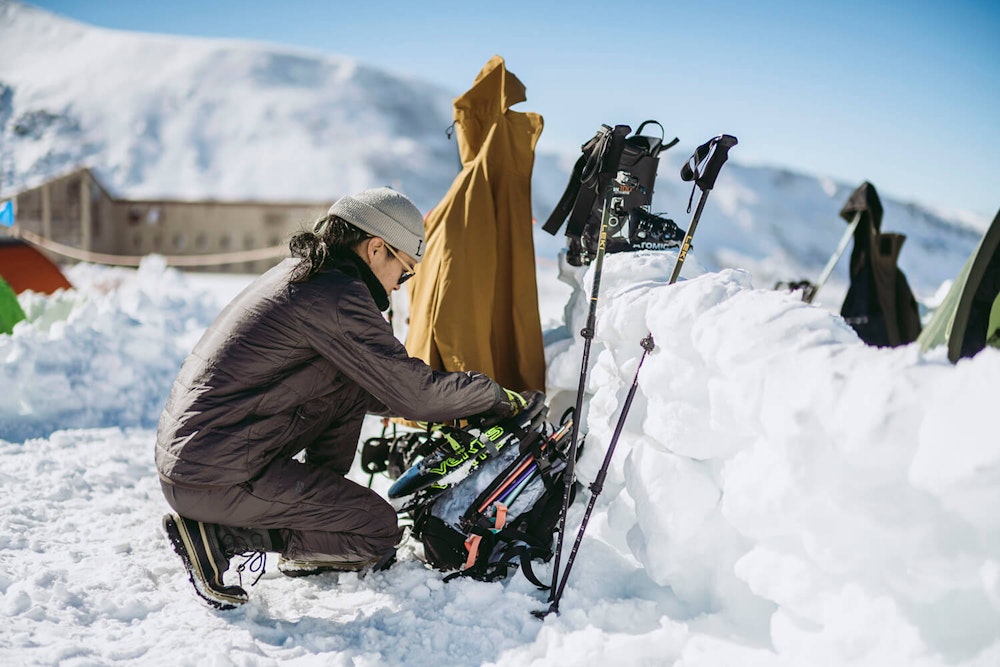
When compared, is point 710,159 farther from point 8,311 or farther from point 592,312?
point 8,311

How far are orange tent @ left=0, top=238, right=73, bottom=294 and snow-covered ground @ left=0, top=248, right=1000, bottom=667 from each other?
487cm

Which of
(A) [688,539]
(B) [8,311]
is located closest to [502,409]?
(A) [688,539]

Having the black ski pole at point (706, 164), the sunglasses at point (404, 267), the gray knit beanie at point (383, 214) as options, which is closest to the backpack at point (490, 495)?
the sunglasses at point (404, 267)

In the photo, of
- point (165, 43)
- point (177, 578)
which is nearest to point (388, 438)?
point (177, 578)

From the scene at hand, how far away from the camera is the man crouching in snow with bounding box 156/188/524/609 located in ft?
7.13

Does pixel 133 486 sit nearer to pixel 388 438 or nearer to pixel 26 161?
pixel 388 438

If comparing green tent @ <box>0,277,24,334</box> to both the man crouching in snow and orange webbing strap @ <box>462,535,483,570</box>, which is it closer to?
the man crouching in snow

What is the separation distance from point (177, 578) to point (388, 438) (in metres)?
1.05

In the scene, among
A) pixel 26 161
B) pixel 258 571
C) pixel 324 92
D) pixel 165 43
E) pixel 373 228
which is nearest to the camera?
pixel 373 228

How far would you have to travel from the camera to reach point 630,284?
2658 millimetres

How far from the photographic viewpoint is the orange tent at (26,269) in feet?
23.4

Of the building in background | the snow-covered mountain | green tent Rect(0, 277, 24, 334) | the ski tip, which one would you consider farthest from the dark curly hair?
the snow-covered mountain

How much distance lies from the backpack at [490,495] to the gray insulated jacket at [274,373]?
0.30 meters

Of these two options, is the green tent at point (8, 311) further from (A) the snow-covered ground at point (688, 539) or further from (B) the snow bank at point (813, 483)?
(B) the snow bank at point (813, 483)
